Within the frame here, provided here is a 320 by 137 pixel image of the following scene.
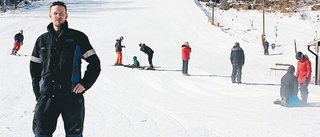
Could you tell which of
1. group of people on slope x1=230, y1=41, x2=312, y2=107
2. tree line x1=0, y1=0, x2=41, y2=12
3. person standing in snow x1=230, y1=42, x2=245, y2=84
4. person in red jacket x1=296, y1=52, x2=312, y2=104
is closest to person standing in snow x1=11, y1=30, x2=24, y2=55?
person standing in snow x1=230, y1=42, x2=245, y2=84

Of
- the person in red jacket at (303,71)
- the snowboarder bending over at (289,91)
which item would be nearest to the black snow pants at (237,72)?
the person in red jacket at (303,71)

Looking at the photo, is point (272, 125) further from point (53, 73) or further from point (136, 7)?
point (136, 7)

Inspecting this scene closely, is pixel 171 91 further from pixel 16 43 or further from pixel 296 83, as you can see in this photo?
pixel 16 43

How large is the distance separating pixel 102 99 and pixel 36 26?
2885cm

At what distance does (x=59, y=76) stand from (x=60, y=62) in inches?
5.6

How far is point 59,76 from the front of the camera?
186 inches

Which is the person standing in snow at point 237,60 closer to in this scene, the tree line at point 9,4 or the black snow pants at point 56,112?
the black snow pants at point 56,112

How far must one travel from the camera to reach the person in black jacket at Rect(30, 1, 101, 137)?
4.73 metres

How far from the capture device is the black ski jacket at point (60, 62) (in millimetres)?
4719

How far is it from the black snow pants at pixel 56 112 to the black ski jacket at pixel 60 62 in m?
0.08

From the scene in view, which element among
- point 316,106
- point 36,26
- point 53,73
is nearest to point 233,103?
point 316,106

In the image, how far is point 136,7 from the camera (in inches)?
2228

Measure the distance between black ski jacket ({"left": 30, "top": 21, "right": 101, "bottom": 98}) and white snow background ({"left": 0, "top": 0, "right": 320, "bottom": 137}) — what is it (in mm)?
3608

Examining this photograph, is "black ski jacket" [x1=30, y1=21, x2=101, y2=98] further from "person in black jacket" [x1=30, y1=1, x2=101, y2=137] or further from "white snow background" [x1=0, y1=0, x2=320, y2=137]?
"white snow background" [x1=0, y1=0, x2=320, y2=137]
